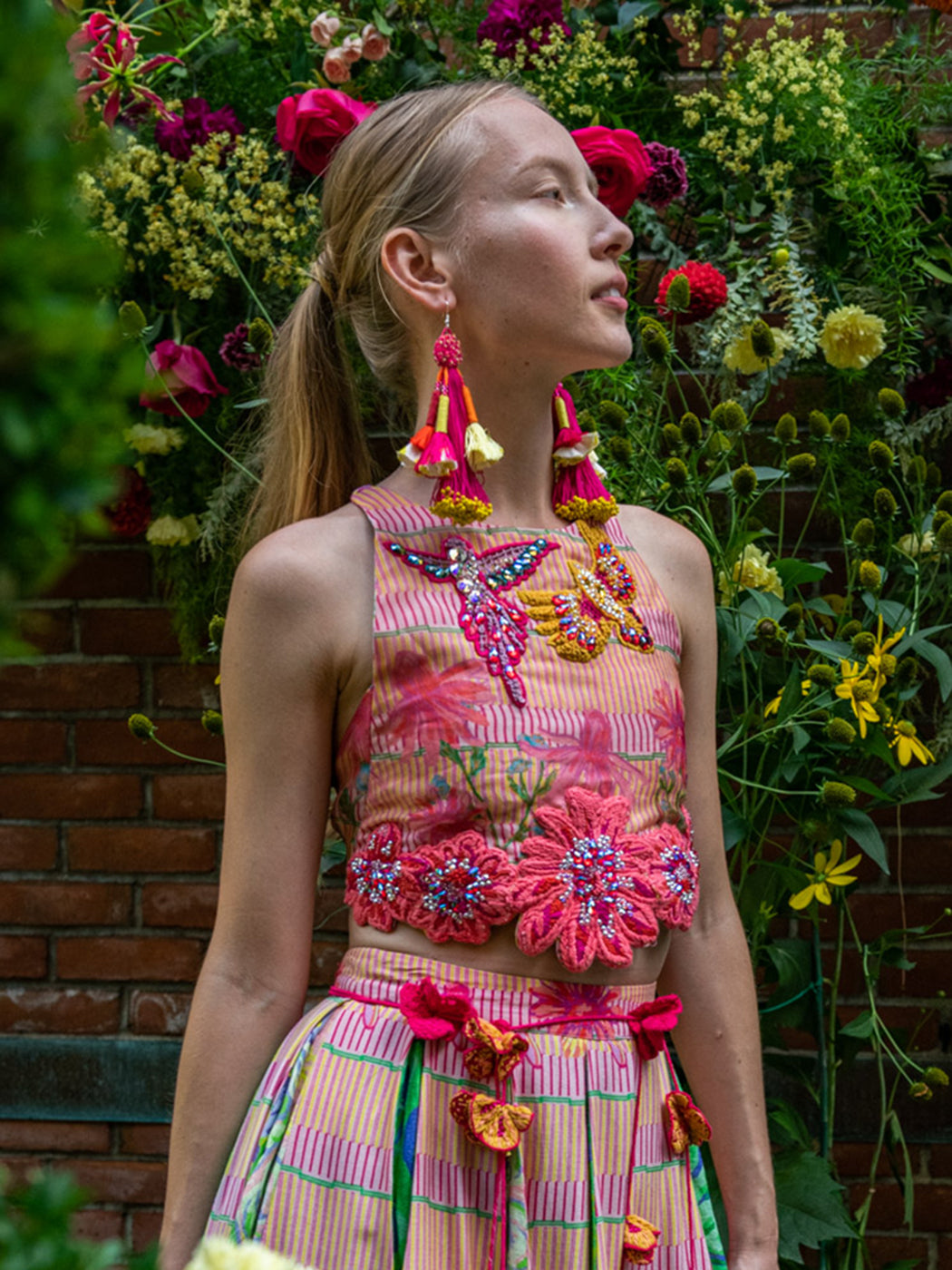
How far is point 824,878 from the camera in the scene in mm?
1736

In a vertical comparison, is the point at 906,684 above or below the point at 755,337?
below

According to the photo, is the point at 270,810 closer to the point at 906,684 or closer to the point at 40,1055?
the point at 906,684

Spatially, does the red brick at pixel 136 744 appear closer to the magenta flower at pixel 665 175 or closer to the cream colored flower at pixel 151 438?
the cream colored flower at pixel 151 438

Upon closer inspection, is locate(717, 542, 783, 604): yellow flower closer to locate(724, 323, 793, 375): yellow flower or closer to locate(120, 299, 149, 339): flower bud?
locate(724, 323, 793, 375): yellow flower

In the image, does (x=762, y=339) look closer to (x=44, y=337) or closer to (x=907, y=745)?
(x=907, y=745)

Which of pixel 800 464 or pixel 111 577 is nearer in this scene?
pixel 800 464

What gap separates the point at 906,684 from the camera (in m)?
1.76

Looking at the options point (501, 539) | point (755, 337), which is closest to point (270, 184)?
point (755, 337)

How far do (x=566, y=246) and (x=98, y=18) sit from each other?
3.41 feet

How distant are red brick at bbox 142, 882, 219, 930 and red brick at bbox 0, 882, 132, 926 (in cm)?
5

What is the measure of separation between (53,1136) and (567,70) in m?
1.86

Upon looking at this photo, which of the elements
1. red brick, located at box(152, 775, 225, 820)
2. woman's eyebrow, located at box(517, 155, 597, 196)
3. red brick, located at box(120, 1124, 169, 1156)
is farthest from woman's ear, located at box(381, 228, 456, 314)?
red brick, located at box(120, 1124, 169, 1156)

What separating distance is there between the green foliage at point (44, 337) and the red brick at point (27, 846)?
2.04 metres

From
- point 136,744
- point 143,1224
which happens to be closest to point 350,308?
point 136,744
